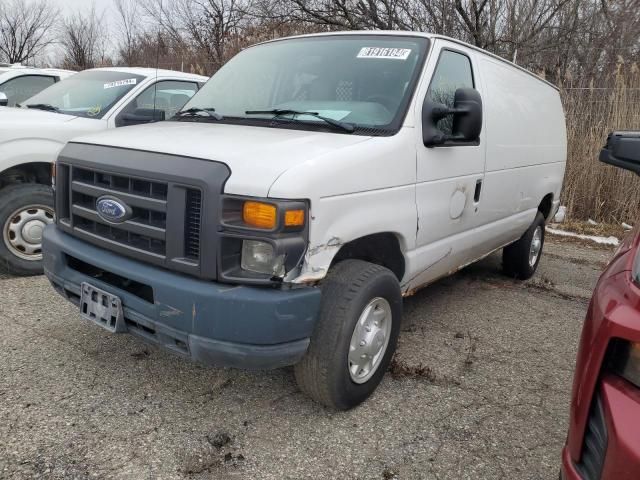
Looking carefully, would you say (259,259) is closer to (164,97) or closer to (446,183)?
(446,183)

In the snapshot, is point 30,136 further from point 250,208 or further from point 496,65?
point 496,65

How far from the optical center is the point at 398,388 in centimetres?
318

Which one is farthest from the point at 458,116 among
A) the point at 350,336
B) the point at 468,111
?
the point at 350,336

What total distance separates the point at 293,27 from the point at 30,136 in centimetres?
1039

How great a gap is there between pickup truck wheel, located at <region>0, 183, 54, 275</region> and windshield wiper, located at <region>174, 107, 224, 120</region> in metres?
1.80

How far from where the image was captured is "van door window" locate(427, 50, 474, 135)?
3.38 meters

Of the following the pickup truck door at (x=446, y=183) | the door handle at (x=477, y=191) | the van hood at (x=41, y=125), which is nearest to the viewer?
the pickup truck door at (x=446, y=183)

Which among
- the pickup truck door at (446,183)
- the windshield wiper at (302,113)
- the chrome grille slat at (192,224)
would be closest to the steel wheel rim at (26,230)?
the windshield wiper at (302,113)

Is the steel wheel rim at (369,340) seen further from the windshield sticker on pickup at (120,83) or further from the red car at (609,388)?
the windshield sticker on pickup at (120,83)

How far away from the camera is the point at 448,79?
356cm

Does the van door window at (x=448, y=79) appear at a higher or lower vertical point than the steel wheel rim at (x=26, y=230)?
higher

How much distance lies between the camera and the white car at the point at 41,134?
14.8 ft

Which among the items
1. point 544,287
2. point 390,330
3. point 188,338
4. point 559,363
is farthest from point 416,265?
point 544,287

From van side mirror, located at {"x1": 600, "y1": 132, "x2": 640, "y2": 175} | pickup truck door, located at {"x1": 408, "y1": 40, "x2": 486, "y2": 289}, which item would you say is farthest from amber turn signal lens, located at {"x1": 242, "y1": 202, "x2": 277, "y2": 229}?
van side mirror, located at {"x1": 600, "y1": 132, "x2": 640, "y2": 175}
